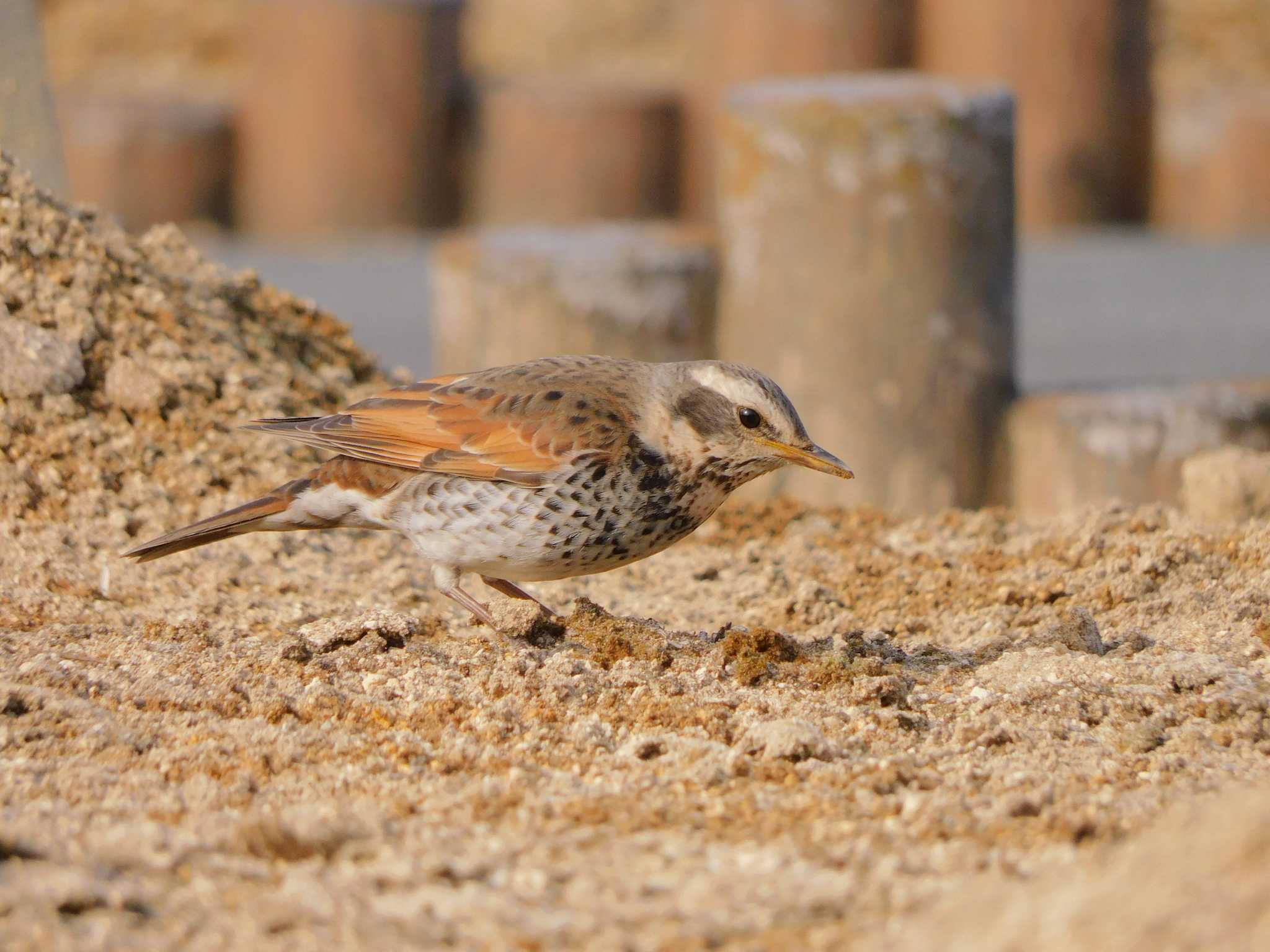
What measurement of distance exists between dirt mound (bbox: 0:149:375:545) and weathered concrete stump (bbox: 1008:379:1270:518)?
4569 millimetres

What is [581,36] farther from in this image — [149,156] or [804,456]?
[804,456]

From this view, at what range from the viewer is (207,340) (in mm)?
6570

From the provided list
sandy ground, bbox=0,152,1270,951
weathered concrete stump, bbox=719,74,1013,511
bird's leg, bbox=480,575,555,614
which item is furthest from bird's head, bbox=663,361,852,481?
weathered concrete stump, bbox=719,74,1013,511

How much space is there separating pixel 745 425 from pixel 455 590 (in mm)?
948

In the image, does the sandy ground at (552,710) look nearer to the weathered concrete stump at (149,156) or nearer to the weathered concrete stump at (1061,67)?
the weathered concrete stump at (1061,67)

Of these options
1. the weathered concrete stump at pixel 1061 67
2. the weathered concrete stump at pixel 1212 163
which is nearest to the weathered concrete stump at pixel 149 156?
the weathered concrete stump at pixel 1061 67

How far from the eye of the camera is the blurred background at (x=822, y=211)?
10.0 meters

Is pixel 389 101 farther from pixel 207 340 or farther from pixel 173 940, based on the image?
pixel 173 940

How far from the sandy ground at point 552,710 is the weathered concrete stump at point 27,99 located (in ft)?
2.00

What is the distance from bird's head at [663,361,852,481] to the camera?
190 inches

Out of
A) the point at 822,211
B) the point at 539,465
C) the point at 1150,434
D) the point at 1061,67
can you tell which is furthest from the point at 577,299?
the point at 1061,67

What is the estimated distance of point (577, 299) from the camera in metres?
10.3

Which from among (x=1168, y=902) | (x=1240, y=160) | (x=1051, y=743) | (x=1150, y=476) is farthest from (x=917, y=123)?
(x=1240, y=160)

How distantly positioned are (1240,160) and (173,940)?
15.9 metres
